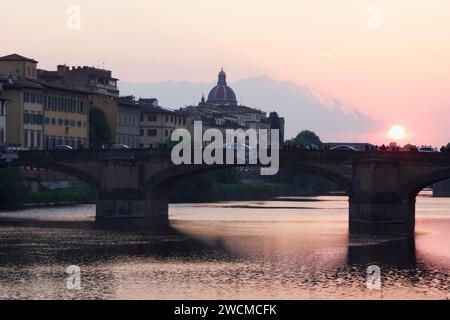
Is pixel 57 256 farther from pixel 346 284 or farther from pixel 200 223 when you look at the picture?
pixel 200 223

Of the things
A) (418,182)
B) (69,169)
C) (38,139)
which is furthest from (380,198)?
(38,139)

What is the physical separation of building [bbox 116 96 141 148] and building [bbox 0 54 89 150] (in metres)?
20.1

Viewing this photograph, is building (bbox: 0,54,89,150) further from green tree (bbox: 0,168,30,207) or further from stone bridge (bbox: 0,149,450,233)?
stone bridge (bbox: 0,149,450,233)

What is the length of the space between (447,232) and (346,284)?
119ft

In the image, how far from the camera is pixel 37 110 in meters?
150

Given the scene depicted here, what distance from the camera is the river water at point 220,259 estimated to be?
210ft

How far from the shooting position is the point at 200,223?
110m

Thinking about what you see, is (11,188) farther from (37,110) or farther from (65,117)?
(65,117)

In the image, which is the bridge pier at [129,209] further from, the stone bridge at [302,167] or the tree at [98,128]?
the tree at [98,128]

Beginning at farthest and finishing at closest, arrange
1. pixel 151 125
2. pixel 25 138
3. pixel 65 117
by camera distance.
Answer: pixel 151 125, pixel 65 117, pixel 25 138

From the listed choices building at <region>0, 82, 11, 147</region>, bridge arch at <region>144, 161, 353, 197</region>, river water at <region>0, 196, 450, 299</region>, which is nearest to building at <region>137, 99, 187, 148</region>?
building at <region>0, 82, 11, 147</region>

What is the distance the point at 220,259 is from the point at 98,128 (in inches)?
3751

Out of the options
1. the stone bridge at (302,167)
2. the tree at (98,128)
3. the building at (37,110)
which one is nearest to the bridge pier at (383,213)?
the stone bridge at (302,167)

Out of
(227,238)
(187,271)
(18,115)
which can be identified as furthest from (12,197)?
(187,271)
